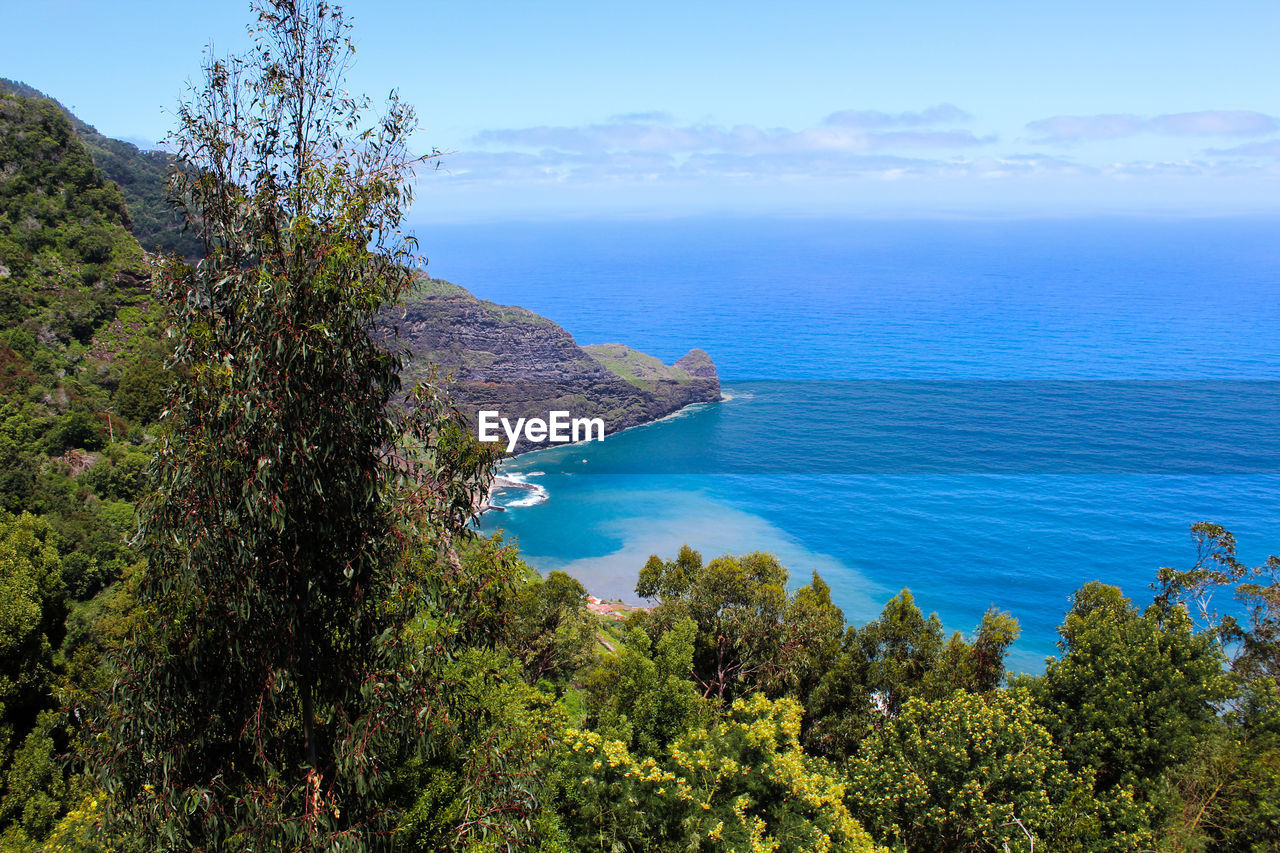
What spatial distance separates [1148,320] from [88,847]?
6450 inches

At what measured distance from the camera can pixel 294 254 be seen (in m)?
7.39

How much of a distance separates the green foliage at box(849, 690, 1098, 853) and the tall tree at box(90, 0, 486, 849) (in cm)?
1217

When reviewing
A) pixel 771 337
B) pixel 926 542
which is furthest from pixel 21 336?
pixel 771 337

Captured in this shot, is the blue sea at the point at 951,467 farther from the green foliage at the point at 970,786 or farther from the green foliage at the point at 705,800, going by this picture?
the green foliage at the point at 705,800

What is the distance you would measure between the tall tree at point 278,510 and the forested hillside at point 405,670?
3 cm

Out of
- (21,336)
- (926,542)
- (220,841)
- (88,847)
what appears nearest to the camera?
(220,841)

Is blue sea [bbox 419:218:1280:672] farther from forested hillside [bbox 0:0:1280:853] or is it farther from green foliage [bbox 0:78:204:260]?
green foliage [bbox 0:78:204:260]

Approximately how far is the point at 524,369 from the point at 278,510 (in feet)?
282

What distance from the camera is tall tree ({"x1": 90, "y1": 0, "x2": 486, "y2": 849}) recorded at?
7.31m

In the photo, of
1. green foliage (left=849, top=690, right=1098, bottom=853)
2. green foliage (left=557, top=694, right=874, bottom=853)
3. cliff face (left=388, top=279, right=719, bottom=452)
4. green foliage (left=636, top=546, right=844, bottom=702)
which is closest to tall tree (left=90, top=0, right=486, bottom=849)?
green foliage (left=557, top=694, right=874, bottom=853)

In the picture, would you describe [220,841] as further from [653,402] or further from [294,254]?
[653,402]

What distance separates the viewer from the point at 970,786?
53.1 ft

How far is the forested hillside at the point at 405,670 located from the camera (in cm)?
754

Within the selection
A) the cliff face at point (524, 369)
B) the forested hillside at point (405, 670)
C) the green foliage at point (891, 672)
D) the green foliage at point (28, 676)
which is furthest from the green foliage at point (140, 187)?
the green foliage at point (891, 672)
